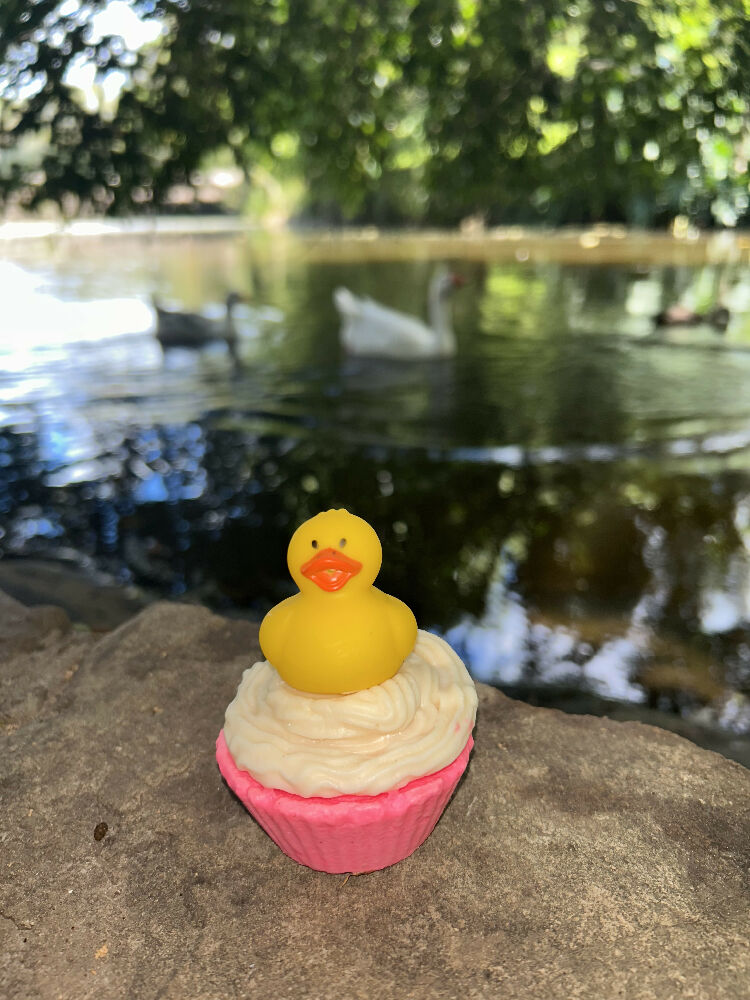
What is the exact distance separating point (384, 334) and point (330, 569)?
7875 millimetres

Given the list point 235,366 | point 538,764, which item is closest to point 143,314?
point 235,366

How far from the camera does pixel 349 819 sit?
2164 millimetres

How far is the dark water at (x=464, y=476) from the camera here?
4129 millimetres

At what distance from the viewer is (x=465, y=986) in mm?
2051

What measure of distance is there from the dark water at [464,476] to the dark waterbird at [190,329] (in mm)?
201

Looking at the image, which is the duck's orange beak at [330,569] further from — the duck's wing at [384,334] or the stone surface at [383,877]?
the duck's wing at [384,334]

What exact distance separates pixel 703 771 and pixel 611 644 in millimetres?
1210

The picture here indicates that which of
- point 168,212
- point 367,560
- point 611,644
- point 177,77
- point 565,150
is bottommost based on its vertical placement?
point 611,644

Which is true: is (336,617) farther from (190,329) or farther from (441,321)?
(190,329)

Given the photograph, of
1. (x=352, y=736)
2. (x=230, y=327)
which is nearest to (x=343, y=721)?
(x=352, y=736)

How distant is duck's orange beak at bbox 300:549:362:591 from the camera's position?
2.10 m

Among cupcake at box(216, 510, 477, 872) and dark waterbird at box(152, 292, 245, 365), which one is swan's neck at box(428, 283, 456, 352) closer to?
dark waterbird at box(152, 292, 245, 365)

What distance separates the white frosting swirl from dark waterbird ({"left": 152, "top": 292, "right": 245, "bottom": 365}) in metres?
8.19

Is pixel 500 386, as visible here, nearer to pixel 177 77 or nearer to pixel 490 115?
pixel 490 115
